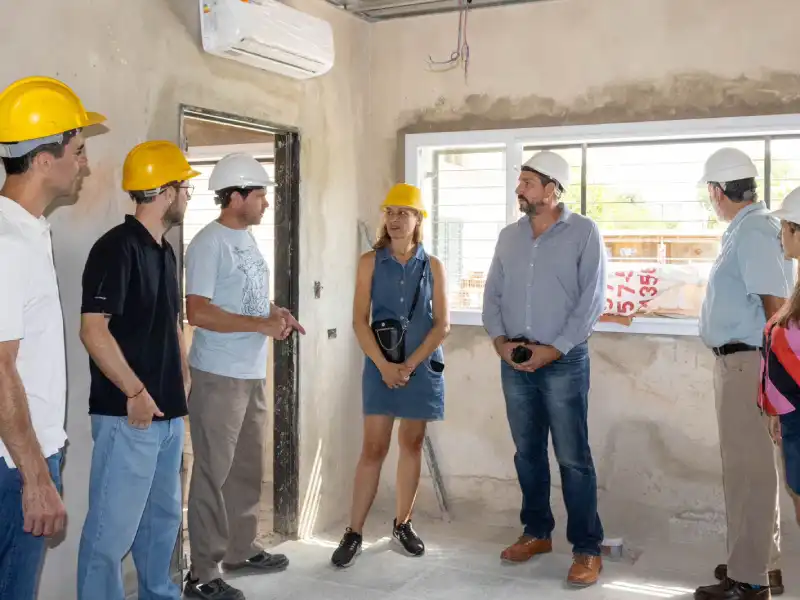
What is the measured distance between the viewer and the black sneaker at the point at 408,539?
3766mm

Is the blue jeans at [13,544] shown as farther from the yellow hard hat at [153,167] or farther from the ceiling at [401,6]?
the ceiling at [401,6]

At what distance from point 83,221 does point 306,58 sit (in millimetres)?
1305

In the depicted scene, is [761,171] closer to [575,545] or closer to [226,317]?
[575,545]

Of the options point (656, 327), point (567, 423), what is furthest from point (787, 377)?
point (656, 327)

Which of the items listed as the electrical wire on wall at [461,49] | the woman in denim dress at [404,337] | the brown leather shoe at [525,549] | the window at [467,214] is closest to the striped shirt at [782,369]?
the woman in denim dress at [404,337]

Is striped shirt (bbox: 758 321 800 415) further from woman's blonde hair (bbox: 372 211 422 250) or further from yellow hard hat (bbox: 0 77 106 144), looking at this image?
yellow hard hat (bbox: 0 77 106 144)

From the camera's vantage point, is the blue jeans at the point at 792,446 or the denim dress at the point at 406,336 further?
the denim dress at the point at 406,336

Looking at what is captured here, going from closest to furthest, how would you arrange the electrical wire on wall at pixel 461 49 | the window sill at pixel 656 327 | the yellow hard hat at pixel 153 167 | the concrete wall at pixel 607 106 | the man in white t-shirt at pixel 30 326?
the man in white t-shirt at pixel 30 326 < the yellow hard hat at pixel 153 167 < the concrete wall at pixel 607 106 < the window sill at pixel 656 327 < the electrical wire on wall at pixel 461 49

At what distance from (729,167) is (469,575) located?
6.44 ft

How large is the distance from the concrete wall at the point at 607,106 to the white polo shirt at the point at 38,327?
260 cm

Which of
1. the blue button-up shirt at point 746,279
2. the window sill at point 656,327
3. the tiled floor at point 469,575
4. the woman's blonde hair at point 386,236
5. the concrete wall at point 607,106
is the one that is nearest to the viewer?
the blue button-up shirt at point 746,279

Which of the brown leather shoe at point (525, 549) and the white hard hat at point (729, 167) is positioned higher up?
the white hard hat at point (729, 167)

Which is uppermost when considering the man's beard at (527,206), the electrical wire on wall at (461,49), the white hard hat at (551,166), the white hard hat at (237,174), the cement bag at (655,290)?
the electrical wire on wall at (461,49)

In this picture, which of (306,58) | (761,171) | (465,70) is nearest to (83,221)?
(306,58)
